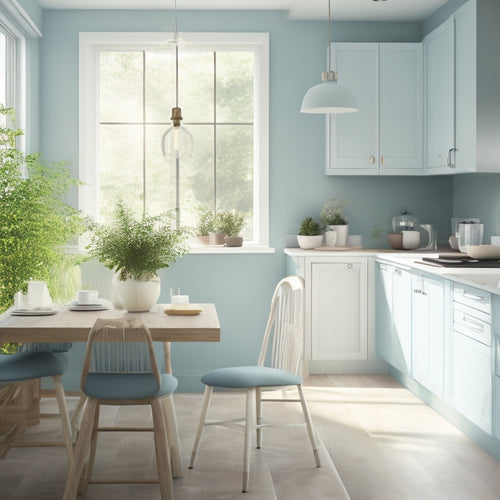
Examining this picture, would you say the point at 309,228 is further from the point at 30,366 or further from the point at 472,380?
the point at 30,366

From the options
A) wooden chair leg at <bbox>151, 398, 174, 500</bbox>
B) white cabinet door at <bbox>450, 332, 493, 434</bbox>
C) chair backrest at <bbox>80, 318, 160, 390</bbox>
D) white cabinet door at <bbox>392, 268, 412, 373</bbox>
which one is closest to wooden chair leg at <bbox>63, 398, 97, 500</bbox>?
chair backrest at <bbox>80, 318, 160, 390</bbox>

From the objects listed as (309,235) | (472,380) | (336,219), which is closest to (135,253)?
(472,380)

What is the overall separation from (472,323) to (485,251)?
0.80 metres

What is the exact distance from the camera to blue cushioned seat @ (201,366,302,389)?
3.25 m

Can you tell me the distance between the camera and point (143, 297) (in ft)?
11.5

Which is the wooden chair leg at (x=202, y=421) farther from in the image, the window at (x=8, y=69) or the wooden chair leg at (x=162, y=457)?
the window at (x=8, y=69)

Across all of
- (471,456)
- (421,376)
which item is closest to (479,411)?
(471,456)

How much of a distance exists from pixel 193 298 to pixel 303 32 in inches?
89.2

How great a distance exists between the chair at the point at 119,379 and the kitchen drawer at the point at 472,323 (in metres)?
1.57

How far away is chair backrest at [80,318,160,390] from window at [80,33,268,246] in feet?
9.19

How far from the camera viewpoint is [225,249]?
543 centimetres

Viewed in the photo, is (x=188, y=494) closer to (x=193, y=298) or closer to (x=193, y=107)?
(x=193, y=298)

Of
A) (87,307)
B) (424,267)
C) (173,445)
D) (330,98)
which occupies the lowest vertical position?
(173,445)

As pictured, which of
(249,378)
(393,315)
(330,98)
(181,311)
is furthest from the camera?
(393,315)
